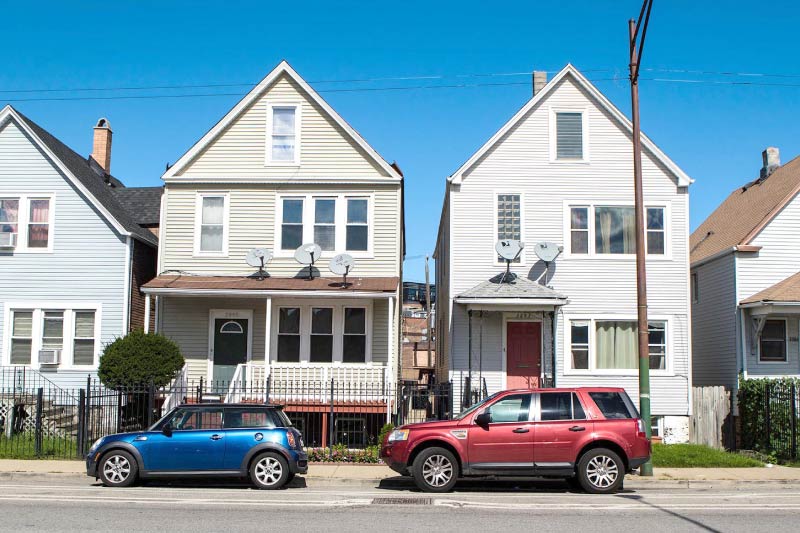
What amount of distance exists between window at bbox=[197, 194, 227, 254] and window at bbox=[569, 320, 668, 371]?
9743mm

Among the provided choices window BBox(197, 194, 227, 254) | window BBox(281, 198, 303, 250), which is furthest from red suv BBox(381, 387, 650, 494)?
window BBox(197, 194, 227, 254)

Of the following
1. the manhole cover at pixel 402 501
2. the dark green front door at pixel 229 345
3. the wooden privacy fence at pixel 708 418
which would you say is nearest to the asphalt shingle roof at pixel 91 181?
the dark green front door at pixel 229 345

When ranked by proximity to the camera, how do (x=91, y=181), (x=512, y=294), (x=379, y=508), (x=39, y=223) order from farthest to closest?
(x=91, y=181) → (x=39, y=223) → (x=512, y=294) → (x=379, y=508)

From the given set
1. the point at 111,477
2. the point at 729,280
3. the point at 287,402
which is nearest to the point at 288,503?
the point at 111,477

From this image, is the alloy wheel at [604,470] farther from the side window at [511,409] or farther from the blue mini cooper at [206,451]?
the blue mini cooper at [206,451]

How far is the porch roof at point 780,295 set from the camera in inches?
813

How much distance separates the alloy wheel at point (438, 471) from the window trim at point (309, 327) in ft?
26.2

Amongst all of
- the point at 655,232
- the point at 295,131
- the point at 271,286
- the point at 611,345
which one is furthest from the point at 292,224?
the point at 655,232

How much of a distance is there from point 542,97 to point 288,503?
45.6 ft

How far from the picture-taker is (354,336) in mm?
21844

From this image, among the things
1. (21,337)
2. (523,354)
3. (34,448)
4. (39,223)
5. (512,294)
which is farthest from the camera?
(39,223)

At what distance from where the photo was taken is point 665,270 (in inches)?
856

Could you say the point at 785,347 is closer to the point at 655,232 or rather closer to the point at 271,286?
the point at 655,232

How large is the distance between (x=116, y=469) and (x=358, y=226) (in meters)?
10.1
